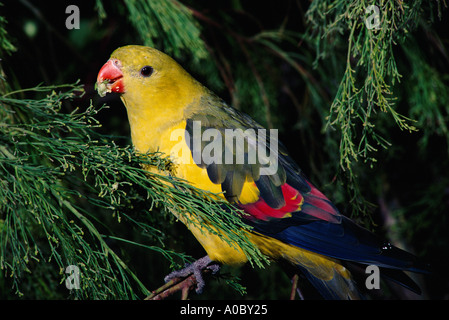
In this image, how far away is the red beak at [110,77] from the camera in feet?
6.59

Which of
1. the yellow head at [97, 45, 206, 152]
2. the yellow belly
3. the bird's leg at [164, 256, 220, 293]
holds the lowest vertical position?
the bird's leg at [164, 256, 220, 293]

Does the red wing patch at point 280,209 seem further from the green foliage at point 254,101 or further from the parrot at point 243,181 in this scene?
the green foliage at point 254,101

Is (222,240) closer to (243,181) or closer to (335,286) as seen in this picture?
(243,181)

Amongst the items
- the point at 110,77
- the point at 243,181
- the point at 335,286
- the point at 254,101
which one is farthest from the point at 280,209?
the point at 254,101

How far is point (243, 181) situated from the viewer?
200 centimetres

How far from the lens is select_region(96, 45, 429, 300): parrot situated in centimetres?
199

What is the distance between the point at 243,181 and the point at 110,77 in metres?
0.83

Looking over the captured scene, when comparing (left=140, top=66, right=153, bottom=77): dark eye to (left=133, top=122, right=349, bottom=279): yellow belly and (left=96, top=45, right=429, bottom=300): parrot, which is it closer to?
(left=96, top=45, right=429, bottom=300): parrot

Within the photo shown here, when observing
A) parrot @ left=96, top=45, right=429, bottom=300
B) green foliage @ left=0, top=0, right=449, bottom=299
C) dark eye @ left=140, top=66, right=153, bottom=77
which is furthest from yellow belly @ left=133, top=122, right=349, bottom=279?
dark eye @ left=140, top=66, right=153, bottom=77

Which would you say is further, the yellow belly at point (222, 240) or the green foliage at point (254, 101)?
the green foliage at point (254, 101)

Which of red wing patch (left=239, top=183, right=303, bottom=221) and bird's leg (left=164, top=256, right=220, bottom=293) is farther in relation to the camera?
bird's leg (left=164, top=256, right=220, bottom=293)

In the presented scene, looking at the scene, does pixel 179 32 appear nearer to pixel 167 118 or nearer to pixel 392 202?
pixel 167 118

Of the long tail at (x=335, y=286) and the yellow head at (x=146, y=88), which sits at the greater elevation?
the yellow head at (x=146, y=88)

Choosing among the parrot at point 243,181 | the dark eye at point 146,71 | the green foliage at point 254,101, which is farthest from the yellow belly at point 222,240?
the dark eye at point 146,71
